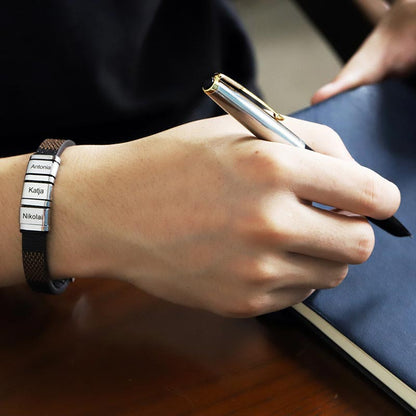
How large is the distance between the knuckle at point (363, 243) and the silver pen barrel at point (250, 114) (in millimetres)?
81

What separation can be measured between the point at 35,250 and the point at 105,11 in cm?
31

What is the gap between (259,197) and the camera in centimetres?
39

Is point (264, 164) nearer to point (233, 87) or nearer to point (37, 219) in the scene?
point (233, 87)

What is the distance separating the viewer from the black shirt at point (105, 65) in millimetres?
588

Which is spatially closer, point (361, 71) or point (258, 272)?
point (258, 272)

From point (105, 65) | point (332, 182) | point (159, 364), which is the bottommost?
point (159, 364)

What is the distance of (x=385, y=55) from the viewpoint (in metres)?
0.69

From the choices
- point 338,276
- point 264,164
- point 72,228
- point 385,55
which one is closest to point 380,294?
point 338,276

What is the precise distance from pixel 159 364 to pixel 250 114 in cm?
22

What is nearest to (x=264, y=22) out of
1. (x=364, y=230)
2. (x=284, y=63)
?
(x=284, y=63)

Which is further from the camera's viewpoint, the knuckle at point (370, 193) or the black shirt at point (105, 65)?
the black shirt at point (105, 65)

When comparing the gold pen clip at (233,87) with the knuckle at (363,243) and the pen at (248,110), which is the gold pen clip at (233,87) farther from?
the knuckle at (363,243)

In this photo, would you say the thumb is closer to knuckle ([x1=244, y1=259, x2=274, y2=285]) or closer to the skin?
the skin

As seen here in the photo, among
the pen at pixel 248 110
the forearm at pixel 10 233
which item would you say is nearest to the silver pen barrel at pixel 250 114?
the pen at pixel 248 110
